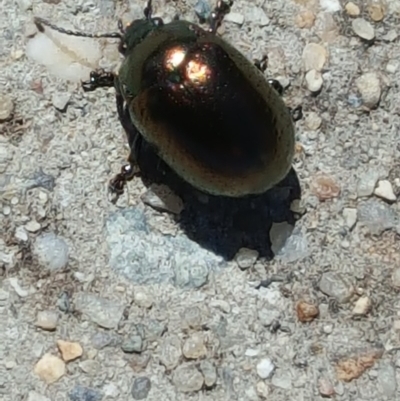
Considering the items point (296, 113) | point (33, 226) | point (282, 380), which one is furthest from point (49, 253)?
point (296, 113)

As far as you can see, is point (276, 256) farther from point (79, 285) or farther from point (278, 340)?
point (79, 285)

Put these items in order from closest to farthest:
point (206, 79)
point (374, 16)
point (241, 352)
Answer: point (206, 79), point (241, 352), point (374, 16)

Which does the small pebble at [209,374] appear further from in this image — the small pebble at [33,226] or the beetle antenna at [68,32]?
the beetle antenna at [68,32]

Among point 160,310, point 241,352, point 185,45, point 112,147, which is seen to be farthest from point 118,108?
point 241,352

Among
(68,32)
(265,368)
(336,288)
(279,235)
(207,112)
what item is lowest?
(265,368)

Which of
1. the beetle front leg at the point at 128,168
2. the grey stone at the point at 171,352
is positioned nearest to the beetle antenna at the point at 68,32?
the beetle front leg at the point at 128,168

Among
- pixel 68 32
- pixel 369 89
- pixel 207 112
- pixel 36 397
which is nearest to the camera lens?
pixel 207 112

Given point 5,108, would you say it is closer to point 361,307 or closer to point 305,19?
point 305,19
